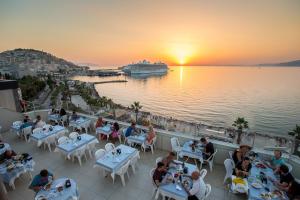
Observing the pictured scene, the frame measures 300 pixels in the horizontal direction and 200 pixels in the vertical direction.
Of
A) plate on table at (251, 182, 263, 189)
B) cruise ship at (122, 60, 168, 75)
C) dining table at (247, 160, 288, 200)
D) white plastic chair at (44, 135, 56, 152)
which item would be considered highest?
cruise ship at (122, 60, 168, 75)

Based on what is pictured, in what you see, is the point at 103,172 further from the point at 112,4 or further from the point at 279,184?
the point at 112,4

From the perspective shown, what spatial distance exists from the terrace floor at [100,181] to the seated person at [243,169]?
70 centimetres

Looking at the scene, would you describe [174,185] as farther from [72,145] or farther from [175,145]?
[72,145]

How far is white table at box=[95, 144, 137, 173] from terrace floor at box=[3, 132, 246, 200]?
0.63m

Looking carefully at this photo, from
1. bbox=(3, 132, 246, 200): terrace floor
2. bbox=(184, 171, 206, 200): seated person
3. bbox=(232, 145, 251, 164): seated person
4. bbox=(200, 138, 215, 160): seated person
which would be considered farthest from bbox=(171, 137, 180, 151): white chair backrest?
bbox=(184, 171, 206, 200): seated person

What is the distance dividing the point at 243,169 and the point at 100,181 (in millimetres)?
4391

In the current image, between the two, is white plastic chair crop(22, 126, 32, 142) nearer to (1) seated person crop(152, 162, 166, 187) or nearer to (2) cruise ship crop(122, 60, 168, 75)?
(1) seated person crop(152, 162, 166, 187)

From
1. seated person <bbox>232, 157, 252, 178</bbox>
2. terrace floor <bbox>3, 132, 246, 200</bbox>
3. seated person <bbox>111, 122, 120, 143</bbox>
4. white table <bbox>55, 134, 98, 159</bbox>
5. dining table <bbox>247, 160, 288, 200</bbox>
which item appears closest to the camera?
dining table <bbox>247, 160, 288, 200</bbox>

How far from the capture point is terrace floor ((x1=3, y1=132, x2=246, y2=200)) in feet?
14.4

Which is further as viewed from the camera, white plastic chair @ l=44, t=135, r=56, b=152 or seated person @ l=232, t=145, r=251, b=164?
white plastic chair @ l=44, t=135, r=56, b=152

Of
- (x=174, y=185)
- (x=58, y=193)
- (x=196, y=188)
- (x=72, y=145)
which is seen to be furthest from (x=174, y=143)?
(x=58, y=193)

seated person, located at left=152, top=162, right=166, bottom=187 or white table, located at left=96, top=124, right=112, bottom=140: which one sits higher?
seated person, located at left=152, top=162, right=166, bottom=187

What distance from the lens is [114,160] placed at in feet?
15.8

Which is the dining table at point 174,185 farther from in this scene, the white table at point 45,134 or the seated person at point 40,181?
the white table at point 45,134
